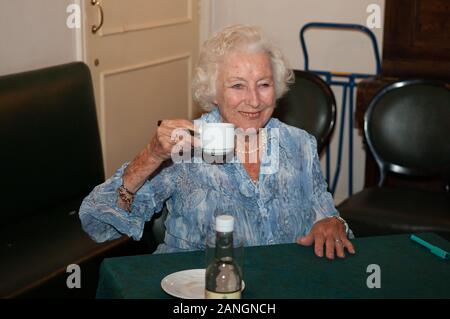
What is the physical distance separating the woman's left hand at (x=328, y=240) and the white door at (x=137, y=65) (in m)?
2.19

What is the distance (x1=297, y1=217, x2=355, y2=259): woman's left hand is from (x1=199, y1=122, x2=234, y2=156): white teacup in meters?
0.33

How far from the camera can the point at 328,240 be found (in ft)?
6.50

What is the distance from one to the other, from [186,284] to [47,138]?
1846mm

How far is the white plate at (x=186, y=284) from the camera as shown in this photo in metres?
1.65

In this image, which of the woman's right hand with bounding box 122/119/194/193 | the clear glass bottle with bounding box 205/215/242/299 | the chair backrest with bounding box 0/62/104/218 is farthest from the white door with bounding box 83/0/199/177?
the clear glass bottle with bounding box 205/215/242/299

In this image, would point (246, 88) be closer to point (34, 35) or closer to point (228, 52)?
point (228, 52)

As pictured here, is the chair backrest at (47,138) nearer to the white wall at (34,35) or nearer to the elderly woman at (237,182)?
the white wall at (34,35)

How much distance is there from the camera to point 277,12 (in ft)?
15.5

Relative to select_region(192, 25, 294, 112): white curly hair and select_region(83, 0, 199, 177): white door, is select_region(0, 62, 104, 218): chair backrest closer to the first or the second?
A: select_region(83, 0, 199, 177): white door

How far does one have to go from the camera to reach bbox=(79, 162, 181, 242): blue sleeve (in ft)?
6.75

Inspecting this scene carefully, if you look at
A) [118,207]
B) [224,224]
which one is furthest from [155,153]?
[224,224]

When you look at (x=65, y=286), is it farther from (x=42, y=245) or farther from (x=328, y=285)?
(x=328, y=285)

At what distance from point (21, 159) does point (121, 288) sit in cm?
167

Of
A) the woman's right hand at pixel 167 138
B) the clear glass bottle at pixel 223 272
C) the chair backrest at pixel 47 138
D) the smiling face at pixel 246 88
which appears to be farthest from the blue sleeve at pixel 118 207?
the chair backrest at pixel 47 138
